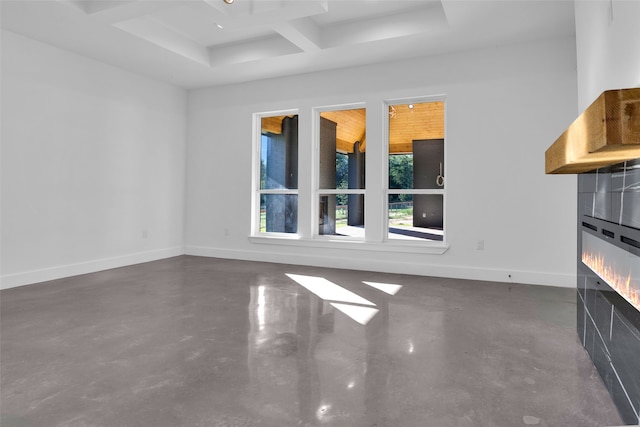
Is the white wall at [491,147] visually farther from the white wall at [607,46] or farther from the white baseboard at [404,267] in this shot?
the white wall at [607,46]

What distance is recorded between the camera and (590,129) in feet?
4.04

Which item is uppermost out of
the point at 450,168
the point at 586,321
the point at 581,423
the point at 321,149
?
the point at 321,149

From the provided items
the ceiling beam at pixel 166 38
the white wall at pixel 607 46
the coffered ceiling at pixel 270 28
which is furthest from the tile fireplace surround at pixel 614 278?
the ceiling beam at pixel 166 38

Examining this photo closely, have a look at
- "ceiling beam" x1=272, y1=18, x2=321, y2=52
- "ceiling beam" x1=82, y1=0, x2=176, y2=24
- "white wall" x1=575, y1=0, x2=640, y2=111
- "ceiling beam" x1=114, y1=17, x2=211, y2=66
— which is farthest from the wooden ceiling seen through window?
"ceiling beam" x1=82, y1=0, x2=176, y2=24

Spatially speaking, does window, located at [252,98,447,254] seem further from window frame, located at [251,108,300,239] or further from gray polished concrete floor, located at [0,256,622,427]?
gray polished concrete floor, located at [0,256,622,427]

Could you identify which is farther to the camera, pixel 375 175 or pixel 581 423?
pixel 375 175

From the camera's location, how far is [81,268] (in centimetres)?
508

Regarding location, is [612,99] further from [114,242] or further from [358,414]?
[114,242]

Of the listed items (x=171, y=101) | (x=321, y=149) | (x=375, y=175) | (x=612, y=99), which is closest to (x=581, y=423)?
(x=612, y=99)

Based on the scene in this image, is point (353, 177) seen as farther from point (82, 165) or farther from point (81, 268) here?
point (81, 268)

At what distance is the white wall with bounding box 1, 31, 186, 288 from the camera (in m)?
4.38

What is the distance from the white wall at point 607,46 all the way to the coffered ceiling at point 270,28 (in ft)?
4.76

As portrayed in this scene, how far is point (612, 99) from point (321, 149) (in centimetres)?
493

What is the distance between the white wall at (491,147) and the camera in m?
4.46
